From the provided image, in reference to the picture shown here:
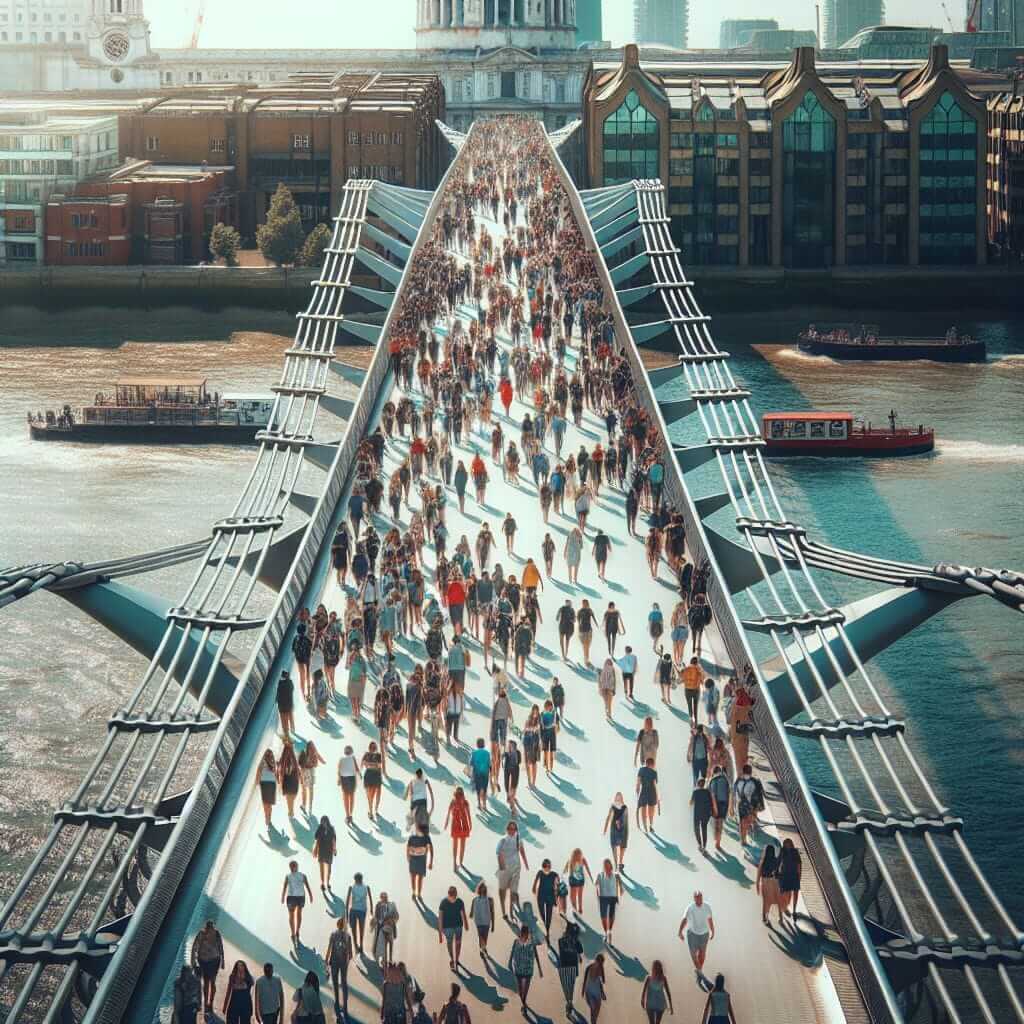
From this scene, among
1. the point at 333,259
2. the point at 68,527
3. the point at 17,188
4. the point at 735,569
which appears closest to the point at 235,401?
the point at 333,259

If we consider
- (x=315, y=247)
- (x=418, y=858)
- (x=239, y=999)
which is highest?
(x=315, y=247)

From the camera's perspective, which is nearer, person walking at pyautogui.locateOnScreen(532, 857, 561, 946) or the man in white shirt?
the man in white shirt

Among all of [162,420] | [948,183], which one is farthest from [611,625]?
[948,183]

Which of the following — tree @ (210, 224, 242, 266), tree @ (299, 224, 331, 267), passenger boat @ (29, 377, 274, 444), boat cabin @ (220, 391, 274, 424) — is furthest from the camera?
tree @ (210, 224, 242, 266)

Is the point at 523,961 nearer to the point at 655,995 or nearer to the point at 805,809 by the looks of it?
the point at 655,995

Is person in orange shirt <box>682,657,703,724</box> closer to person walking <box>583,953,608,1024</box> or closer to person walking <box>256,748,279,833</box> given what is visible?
person walking <box>256,748,279,833</box>

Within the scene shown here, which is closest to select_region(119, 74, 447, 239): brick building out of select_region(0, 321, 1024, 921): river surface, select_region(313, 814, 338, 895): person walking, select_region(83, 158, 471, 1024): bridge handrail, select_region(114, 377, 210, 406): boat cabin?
select_region(0, 321, 1024, 921): river surface

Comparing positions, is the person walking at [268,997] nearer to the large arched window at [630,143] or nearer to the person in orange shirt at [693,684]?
the person in orange shirt at [693,684]
